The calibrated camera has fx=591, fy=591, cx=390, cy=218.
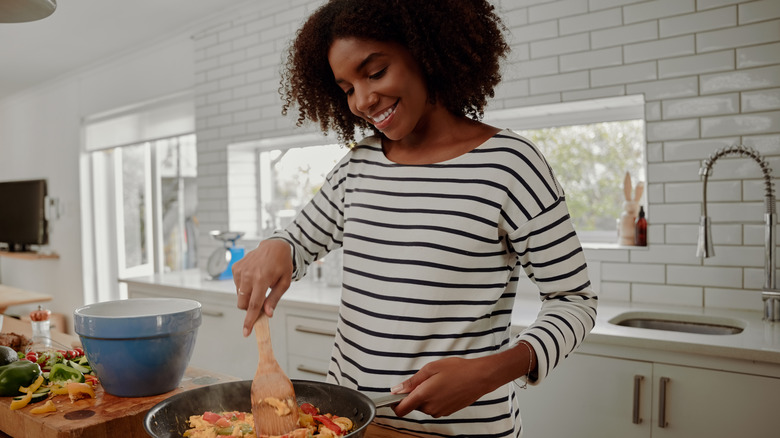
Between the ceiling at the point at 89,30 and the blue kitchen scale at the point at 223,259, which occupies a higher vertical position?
the ceiling at the point at 89,30

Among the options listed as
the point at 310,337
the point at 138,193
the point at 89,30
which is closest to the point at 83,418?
the point at 310,337

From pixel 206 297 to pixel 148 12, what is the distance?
6.36 ft

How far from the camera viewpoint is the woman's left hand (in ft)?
2.55

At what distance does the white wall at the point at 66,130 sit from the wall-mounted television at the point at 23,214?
109 millimetres

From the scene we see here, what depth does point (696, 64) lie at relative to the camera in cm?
198

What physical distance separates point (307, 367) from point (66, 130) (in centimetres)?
427

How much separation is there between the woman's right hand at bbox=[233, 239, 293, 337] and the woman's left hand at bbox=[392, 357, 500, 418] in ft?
0.86

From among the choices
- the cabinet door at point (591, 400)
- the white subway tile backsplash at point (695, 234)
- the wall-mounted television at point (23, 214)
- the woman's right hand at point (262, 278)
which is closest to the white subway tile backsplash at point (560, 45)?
the white subway tile backsplash at point (695, 234)

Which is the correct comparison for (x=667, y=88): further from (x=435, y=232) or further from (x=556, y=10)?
(x=435, y=232)

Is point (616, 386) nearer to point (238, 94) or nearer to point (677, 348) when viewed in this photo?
point (677, 348)

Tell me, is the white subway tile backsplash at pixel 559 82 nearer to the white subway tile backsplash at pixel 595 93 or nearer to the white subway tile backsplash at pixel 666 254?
the white subway tile backsplash at pixel 595 93

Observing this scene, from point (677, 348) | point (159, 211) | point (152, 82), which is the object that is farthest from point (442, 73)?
point (159, 211)

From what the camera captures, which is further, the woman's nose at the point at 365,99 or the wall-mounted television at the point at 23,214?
the wall-mounted television at the point at 23,214

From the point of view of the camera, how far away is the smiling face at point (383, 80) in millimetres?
1003
